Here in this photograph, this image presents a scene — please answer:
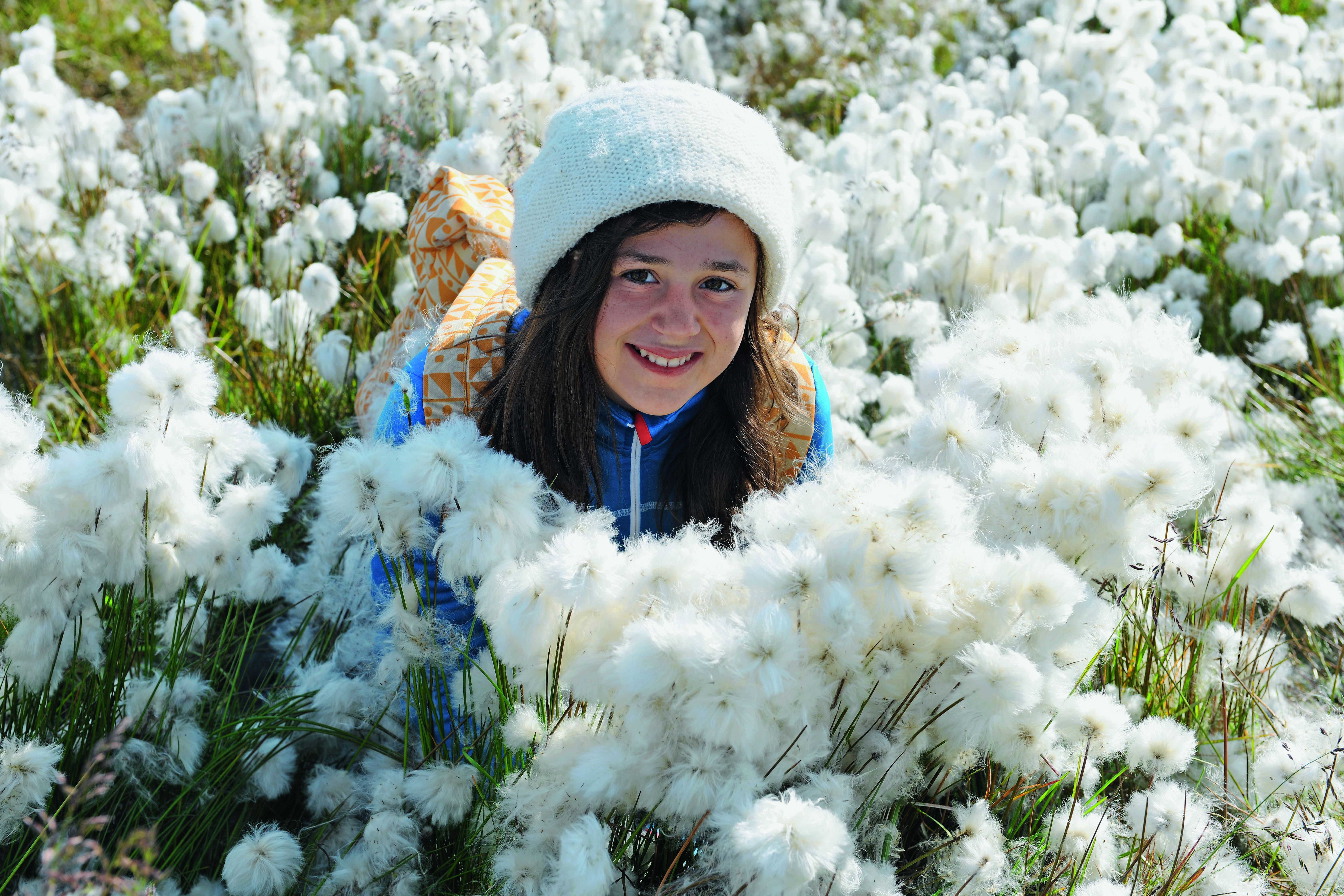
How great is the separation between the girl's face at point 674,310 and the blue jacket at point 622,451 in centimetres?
26

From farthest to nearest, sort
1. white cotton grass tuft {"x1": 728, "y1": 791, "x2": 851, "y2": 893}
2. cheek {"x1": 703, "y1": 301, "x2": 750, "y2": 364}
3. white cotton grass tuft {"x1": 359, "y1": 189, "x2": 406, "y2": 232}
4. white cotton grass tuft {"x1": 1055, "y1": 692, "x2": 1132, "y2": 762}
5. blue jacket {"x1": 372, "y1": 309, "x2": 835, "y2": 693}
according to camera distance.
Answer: white cotton grass tuft {"x1": 359, "y1": 189, "x2": 406, "y2": 232}
blue jacket {"x1": 372, "y1": 309, "x2": 835, "y2": 693}
cheek {"x1": 703, "y1": 301, "x2": 750, "y2": 364}
white cotton grass tuft {"x1": 1055, "y1": 692, "x2": 1132, "y2": 762}
white cotton grass tuft {"x1": 728, "y1": 791, "x2": 851, "y2": 893}

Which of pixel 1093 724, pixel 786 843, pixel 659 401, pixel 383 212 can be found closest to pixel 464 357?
pixel 659 401

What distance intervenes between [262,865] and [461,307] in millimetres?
1696

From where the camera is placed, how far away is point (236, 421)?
2.26 m

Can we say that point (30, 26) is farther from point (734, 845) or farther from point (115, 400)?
point (734, 845)

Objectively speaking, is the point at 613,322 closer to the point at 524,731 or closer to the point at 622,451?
the point at 622,451

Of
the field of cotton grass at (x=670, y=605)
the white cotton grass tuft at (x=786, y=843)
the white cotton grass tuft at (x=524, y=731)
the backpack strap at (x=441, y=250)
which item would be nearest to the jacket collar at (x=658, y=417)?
the field of cotton grass at (x=670, y=605)

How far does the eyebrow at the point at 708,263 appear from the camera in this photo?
98.5 inches

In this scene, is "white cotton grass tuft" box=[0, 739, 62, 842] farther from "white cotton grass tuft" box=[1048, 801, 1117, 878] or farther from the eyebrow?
"white cotton grass tuft" box=[1048, 801, 1117, 878]

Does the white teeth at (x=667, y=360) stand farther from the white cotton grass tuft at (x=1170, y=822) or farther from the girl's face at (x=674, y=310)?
the white cotton grass tuft at (x=1170, y=822)

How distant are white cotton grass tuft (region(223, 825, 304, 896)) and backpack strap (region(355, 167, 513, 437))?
1.61m

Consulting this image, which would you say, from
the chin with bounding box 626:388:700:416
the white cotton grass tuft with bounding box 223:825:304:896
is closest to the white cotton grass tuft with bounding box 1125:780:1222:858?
the chin with bounding box 626:388:700:416

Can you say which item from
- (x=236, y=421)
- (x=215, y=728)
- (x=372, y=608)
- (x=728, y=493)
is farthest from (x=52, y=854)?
(x=728, y=493)

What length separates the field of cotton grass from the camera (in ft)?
5.71
